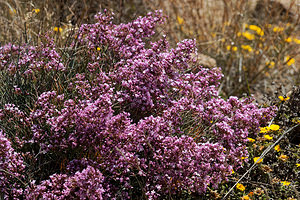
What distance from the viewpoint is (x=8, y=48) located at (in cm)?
302

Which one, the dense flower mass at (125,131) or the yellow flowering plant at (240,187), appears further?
the yellow flowering plant at (240,187)

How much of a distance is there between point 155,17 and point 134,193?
1.43m

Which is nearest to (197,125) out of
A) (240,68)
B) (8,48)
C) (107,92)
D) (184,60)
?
(184,60)

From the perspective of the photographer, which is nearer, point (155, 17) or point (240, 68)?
point (155, 17)

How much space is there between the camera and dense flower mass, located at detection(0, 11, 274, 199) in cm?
218

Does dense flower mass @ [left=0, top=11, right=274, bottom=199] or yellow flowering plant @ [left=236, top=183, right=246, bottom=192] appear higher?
dense flower mass @ [left=0, top=11, right=274, bottom=199]

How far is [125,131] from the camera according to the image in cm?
228

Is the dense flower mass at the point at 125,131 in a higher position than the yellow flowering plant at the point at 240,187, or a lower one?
higher

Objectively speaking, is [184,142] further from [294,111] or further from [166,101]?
[294,111]

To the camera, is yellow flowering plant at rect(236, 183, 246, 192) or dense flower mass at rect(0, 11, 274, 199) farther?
yellow flowering plant at rect(236, 183, 246, 192)

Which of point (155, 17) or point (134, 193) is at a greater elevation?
point (155, 17)

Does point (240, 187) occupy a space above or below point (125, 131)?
below

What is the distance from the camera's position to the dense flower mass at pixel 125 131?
2.18 meters

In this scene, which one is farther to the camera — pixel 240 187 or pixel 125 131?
pixel 240 187
